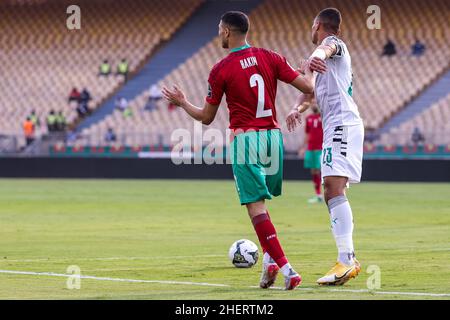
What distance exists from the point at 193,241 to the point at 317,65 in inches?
246

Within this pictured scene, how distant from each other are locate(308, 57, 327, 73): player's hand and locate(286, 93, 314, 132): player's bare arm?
0.68m

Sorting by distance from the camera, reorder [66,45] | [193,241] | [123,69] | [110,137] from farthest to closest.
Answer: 1. [66,45]
2. [123,69]
3. [110,137]
4. [193,241]

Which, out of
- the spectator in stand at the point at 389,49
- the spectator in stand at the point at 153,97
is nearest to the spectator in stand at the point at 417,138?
the spectator in stand at the point at 389,49

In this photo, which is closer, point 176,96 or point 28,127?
point 176,96

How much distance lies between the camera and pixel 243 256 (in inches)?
449

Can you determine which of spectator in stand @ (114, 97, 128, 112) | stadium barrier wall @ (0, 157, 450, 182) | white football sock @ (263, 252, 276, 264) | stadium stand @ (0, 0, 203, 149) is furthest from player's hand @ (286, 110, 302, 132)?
stadium stand @ (0, 0, 203, 149)

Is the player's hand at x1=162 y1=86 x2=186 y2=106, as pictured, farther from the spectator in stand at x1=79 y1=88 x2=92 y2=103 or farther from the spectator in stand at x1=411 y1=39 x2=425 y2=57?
the spectator in stand at x1=79 y1=88 x2=92 y2=103

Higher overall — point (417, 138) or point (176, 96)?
point (176, 96)

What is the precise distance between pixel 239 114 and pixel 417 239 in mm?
5980

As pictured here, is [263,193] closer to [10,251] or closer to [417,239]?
[10,251]

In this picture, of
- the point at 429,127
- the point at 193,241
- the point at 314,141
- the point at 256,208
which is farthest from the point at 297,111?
the point at 429,127

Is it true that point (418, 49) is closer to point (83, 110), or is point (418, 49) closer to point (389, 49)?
point (389, 49)

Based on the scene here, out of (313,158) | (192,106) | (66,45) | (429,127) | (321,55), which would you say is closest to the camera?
(321,55)
